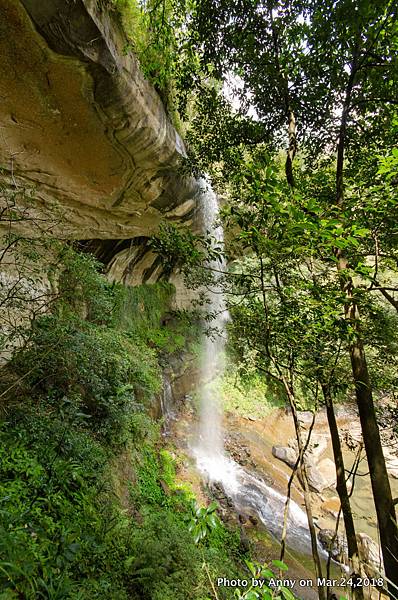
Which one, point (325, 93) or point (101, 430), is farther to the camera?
point (101, 430)

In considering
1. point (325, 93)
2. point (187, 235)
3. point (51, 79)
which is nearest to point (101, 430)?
point (187, 235)

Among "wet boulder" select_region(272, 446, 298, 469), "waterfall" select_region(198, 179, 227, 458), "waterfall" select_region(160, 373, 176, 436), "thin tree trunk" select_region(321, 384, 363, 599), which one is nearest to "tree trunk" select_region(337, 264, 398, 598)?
"thin tree trunk" select_region(321, 384, 363, 599)

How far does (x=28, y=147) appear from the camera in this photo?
409 cm

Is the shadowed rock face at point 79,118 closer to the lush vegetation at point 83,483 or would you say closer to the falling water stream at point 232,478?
the falling water stream at point 232,478

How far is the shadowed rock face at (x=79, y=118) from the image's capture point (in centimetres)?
278

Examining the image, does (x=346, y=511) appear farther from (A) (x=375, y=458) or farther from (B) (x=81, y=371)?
(B) (x=81, y=371)

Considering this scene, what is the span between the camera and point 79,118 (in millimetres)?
3840

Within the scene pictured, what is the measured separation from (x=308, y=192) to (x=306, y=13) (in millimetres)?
1626

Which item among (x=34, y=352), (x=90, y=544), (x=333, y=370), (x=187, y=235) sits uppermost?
(x=187, y=235)

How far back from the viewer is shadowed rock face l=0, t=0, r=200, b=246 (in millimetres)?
2777

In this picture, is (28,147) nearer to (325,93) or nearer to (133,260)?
(325,93)

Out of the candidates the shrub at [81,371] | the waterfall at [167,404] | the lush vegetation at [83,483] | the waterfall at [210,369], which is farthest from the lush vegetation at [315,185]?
Result: the waterfall at [167,404]

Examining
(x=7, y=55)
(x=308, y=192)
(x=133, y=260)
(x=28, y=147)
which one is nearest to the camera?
(x=7, y=55)

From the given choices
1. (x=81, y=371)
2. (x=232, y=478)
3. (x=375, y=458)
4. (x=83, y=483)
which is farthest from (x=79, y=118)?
(x=232, y=478)
